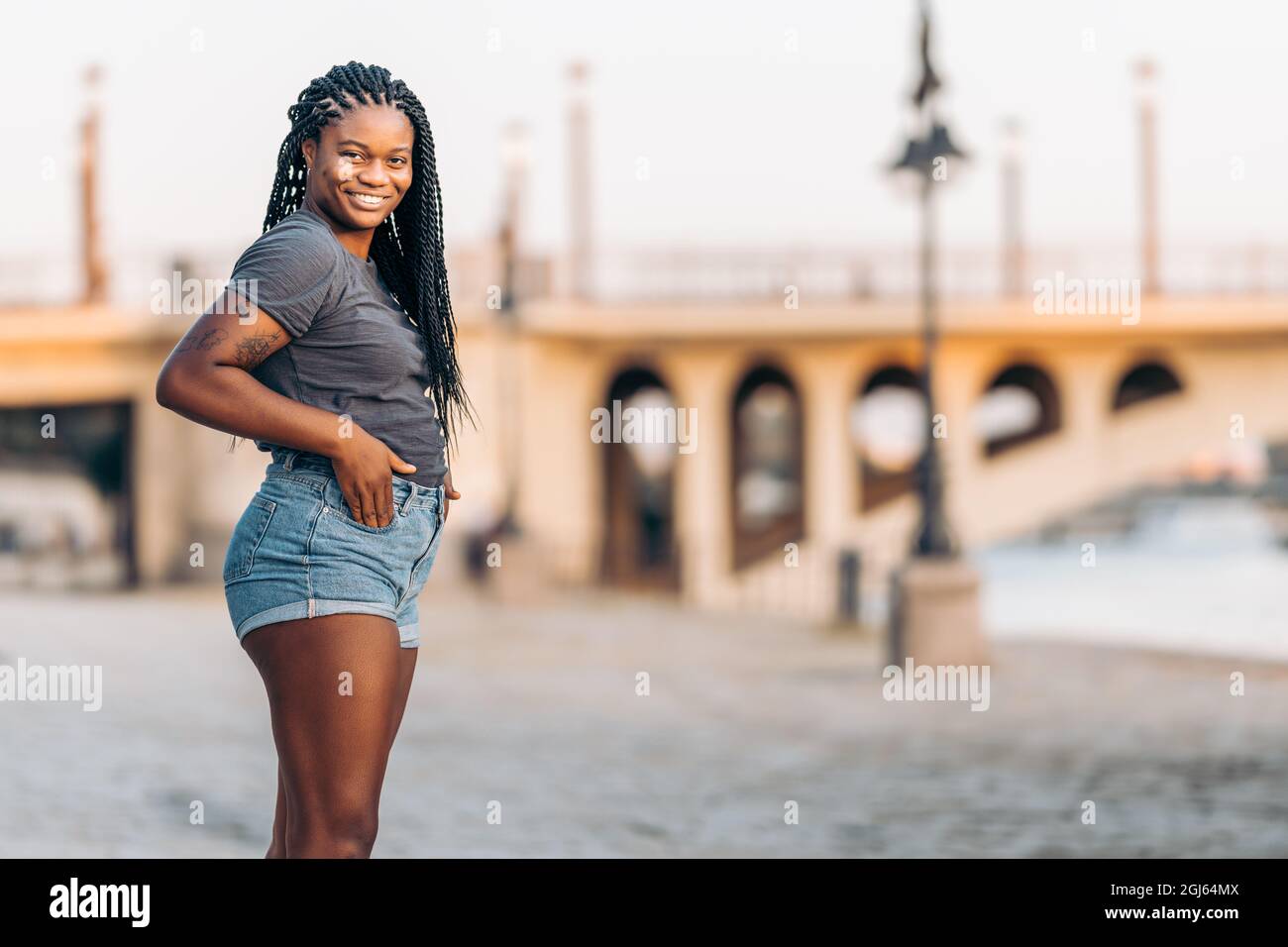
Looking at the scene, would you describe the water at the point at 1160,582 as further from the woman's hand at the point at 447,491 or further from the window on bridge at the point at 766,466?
the woman's hand at the point at 447,491

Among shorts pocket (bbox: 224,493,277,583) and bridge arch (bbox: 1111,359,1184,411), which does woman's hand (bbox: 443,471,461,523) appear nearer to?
shorts pocket (bbox: 224,493,277,583)

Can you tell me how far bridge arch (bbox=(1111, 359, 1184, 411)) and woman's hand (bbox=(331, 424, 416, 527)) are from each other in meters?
34.8

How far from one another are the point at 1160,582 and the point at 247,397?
30.4m

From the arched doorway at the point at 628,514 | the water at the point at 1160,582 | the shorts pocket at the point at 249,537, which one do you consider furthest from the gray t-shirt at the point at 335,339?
the arched doorway at the point at 628,514

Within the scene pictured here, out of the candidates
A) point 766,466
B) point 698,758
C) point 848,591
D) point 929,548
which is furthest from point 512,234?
point 766,466

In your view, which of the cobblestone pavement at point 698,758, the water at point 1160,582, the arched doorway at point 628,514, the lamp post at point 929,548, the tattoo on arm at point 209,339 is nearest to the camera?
the tattoo on arm at point 209,339

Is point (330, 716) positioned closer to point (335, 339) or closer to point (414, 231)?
point (335, 339)

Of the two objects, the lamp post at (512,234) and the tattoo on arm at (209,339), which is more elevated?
the lamp post at (512,234)

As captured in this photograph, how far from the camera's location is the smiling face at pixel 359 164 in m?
2.62

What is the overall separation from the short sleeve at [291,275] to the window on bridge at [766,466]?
29.1 meters

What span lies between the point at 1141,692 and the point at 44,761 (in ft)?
25.6

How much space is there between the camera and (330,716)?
8.11 feet

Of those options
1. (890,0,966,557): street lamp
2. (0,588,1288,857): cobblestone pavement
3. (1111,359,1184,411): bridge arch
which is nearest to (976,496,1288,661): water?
(890,0,966,557): street lamp
